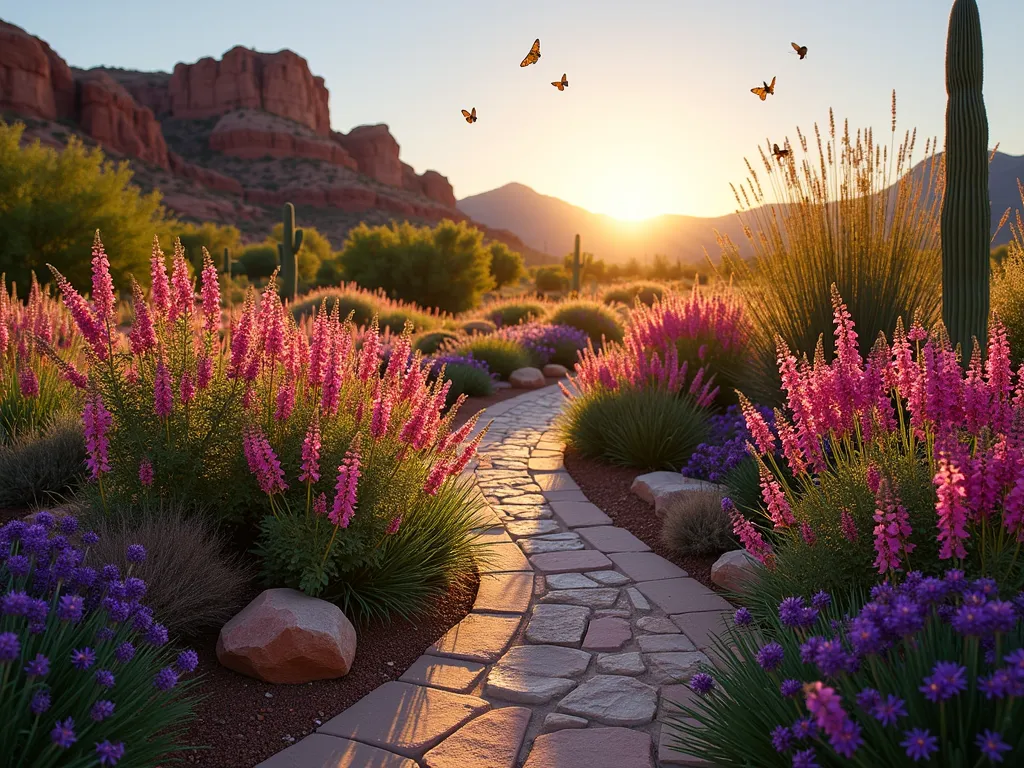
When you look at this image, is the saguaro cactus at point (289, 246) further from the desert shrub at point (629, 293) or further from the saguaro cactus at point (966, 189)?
the desert shrub at point (629, 293)

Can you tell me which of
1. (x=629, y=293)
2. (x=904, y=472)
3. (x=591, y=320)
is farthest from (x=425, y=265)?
(x=904, y=472)

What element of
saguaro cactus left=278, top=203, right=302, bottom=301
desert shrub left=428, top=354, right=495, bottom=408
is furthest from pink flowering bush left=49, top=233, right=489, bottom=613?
saguaro cactus left=278, top=203, right=302, bottom=301

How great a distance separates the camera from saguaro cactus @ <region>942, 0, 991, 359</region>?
4988 millimetres

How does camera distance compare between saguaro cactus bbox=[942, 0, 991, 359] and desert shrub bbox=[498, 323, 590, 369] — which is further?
desert shrub bbox=[498, 323, 590, 369]

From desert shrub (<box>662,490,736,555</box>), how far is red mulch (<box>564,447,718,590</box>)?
8 centimetres

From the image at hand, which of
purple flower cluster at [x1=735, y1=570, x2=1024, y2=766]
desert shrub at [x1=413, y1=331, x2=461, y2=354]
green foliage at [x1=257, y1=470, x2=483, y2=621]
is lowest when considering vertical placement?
green foliage at [x1=257, y1=470, x2=483, y2=621]

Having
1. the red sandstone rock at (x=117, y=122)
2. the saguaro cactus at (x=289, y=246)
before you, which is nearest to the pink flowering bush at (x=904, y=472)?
the saguaro cactus at (x=289, y=246)

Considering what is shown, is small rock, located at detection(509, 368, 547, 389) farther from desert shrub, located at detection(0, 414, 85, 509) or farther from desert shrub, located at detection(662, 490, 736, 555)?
desert shrub, located at detection(0, 414, 85, 509)

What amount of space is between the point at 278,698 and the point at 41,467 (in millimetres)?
2983

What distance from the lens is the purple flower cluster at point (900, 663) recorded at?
1709 millimetres

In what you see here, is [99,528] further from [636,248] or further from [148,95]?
[636,248]

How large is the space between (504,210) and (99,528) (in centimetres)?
16319

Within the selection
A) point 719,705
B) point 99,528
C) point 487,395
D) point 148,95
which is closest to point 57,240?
point 487,395

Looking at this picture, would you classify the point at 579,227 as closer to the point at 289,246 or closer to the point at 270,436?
the point at 289,246
